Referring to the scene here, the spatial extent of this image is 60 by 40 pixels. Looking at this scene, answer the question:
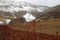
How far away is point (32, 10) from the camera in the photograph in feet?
10.4

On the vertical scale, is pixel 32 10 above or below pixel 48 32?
above

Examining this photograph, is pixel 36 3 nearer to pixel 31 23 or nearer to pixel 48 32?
pixel 31 23

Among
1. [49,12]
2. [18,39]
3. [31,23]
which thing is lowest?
[18,39]

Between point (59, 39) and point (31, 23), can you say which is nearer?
point (59, 39)

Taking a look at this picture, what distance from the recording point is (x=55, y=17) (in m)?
2.94

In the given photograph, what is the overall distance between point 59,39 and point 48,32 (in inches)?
8.3

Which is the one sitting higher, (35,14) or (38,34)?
(35,14)

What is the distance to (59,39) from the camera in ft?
9.45

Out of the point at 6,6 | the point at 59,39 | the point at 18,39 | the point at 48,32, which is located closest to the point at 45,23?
the point at 48,32

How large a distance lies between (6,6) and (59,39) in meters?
1.15

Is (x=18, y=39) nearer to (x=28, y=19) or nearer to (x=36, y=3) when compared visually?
(x=28, y=19)

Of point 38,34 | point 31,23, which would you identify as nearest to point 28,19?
point 31,23

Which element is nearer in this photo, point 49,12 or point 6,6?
point 49,12

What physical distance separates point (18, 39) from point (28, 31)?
227 mm
